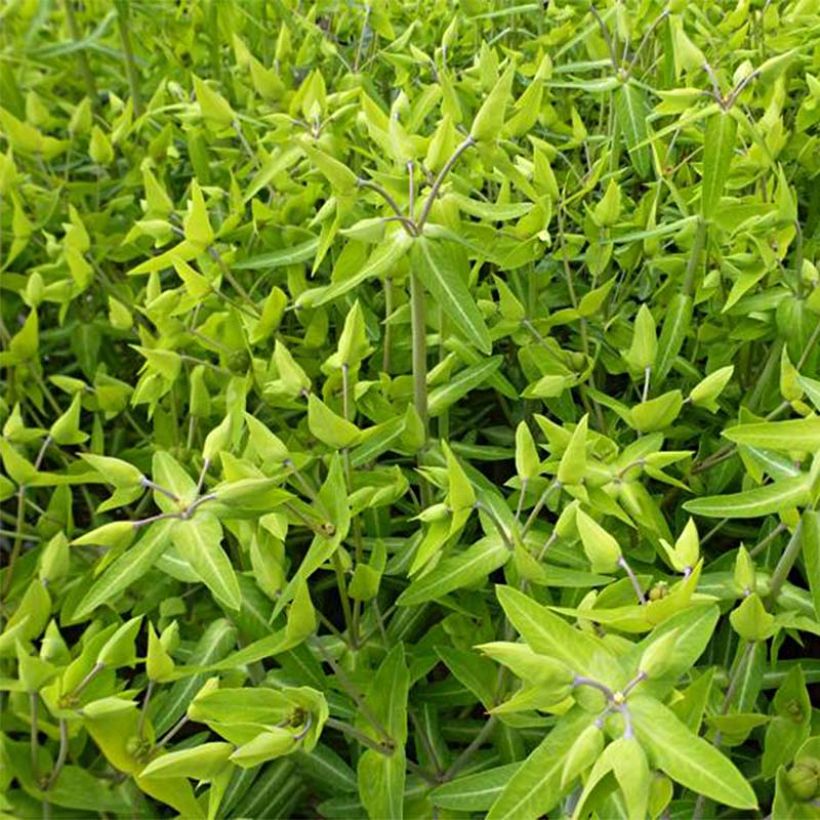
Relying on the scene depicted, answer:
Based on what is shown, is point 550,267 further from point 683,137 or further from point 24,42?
point 24,42

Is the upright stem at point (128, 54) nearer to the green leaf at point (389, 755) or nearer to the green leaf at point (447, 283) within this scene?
the green leaf at point (447, 283)

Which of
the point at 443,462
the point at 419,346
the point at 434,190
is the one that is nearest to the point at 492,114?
the point at 434,190

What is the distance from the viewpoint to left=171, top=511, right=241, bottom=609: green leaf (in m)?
0.79

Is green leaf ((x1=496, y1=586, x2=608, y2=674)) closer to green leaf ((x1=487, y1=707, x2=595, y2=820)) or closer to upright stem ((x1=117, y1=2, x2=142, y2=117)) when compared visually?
green leaf ((x1=487, y1=707, x2=595, y2=820))

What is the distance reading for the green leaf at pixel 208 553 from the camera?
79 centimetres

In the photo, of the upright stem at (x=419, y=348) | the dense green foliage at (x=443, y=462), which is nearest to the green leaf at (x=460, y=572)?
the dense green foliage at (x=443, y=462)

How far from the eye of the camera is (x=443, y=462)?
3.32 ft

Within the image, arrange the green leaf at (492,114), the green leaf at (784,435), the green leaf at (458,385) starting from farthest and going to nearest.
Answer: the green leaf at (458,385), the green leaf at (492,114), the green leaf at (784,435)

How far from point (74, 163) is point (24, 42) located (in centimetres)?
24

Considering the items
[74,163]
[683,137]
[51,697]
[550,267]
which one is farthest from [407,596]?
[74,163]

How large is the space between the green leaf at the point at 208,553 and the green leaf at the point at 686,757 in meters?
0.32

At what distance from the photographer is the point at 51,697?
3.01 ft

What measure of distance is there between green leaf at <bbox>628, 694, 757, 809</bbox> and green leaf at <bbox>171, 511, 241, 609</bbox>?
0.32m

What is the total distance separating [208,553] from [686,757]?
15.2 inches
